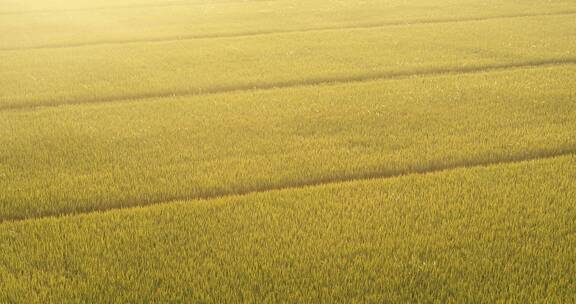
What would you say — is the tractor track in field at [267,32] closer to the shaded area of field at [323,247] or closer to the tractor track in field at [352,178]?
the tractor track in field at [352,178]

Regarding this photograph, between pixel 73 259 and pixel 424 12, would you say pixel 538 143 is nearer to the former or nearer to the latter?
pixel 73 259

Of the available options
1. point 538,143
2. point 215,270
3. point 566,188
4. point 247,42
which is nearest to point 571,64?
point 538,143

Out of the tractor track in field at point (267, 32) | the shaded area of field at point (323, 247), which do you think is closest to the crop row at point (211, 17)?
the tractor track in field at point (267, 32)

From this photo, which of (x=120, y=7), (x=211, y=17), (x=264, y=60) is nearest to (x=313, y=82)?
(x=264, y=60)

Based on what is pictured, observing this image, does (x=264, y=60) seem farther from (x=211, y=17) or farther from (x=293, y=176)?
(x=211, y=17)

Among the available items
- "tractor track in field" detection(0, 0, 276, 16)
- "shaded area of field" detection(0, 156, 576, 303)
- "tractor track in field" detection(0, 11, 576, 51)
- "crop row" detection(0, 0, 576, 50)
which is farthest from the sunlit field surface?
"tractor track in field" detection(0, 0, 276, 16)

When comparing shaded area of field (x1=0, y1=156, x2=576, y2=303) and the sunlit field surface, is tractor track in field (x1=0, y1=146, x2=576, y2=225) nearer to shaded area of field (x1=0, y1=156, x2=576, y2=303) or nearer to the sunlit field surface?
the sunlit field surface
